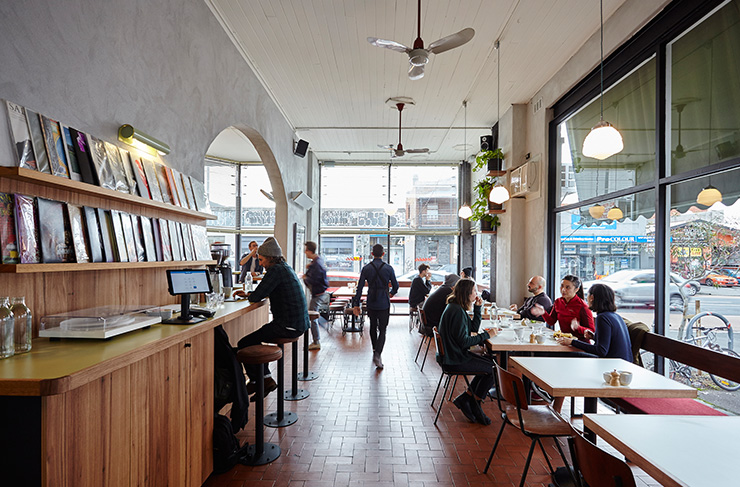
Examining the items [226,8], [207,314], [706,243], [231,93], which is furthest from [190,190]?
[706,243]

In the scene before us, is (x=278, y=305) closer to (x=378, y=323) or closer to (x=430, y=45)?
(x=378, y=323)

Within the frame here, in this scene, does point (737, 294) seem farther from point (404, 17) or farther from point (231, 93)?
point (231, 93)

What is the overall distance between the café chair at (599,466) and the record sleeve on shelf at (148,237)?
2.80 meters

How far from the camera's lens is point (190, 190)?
350 centimetres

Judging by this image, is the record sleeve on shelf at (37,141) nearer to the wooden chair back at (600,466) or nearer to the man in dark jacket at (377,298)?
the wooden chair back at (600,466)

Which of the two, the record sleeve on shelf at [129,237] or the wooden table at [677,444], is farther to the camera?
the record sleeve on shelf at [129,237]

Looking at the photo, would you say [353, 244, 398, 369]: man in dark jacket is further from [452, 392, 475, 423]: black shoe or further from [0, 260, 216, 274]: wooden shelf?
[0, 260, 216, 274]: wooden shelf

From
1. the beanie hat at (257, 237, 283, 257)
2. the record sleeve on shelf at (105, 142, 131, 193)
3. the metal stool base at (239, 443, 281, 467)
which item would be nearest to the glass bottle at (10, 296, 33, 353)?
the record sleeve on shelf at (105, 142, 131, 193)

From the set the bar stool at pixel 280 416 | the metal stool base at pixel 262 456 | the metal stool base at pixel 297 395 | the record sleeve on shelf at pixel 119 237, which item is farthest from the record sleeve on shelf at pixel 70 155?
the metal stool base at pixel 297 395

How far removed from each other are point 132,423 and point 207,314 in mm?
1010

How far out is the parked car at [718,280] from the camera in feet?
9.91

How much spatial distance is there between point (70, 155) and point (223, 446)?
7.15ft

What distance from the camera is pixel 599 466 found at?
5.37 feet

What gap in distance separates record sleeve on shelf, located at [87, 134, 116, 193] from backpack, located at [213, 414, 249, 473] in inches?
72.2
